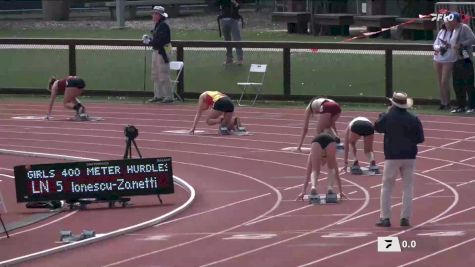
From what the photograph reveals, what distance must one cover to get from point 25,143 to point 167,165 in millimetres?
7494

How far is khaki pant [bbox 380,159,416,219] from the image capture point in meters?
14.8

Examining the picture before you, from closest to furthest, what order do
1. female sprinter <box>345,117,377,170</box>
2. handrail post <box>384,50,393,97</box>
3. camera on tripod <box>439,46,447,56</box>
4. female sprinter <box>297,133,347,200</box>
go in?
female sprinter <box>297,133,347,200</box>, female sprinter <box>345,117,377,170</box>, camera on tripod <box>439,46,447,56</box>, handrail post <box>384,50,393,97</box>

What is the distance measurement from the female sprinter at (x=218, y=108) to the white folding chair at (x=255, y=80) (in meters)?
4.27

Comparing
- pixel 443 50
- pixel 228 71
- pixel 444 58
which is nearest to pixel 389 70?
pixel 444 58

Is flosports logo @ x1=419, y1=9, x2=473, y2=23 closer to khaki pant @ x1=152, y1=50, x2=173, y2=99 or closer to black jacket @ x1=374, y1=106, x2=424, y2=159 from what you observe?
khaki pant @ x1=152, y1=50, x2=173, y2=99

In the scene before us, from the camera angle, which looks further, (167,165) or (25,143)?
(25,143)

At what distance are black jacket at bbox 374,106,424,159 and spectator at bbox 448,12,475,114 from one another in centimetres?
1113

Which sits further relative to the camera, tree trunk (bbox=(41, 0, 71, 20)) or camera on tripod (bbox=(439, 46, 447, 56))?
tree trunk (bbox=(41, 0, 71, 20))

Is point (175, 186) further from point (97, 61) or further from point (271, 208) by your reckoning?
point (97, 61)

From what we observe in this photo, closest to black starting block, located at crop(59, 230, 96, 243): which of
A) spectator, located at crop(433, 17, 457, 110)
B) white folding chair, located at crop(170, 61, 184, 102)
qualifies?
spectator, located at crop(433, 17, 457, 110)

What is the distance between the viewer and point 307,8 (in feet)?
140

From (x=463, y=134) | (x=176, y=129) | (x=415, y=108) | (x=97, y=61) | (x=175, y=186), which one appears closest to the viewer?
(x=175, y=186)

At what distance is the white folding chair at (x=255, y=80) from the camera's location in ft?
92.3

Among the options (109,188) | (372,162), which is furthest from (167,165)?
(372,162)
